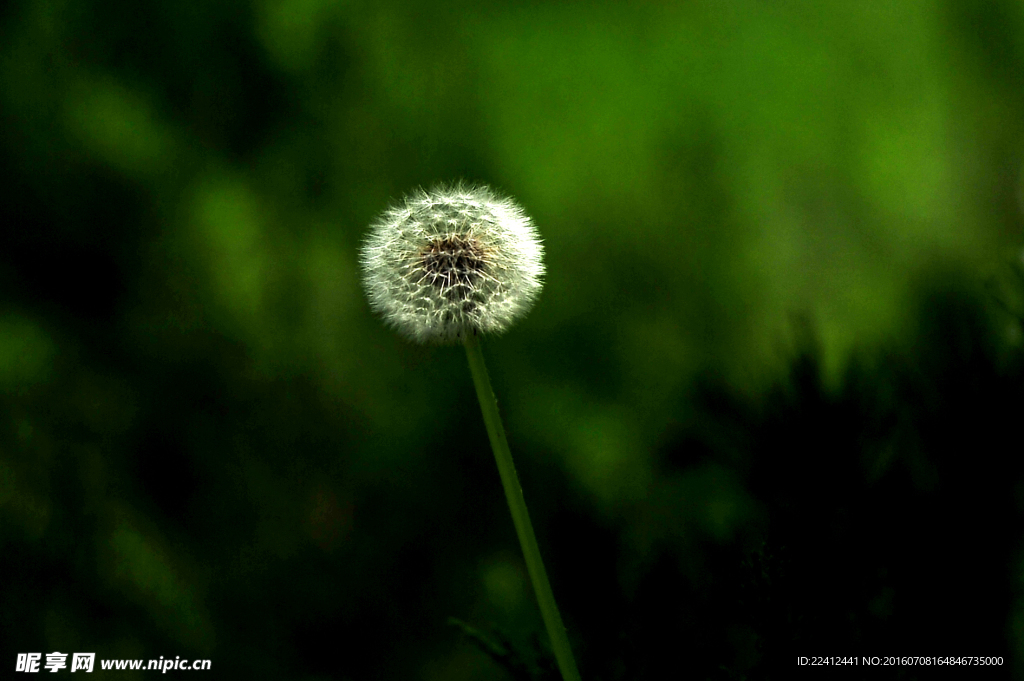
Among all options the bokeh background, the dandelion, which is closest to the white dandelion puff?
the dandelion

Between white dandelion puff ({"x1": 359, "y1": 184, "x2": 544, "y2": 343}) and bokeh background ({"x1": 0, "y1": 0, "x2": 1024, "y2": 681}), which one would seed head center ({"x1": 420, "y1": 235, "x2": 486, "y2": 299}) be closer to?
white dandelion puff ({"x1": 359, "y1": 184, "x2": 544, "y2": 343})

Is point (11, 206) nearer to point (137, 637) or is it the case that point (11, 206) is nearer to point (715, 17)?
point (137, 637)

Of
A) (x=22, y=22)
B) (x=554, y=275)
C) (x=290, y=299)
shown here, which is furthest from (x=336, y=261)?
(x=22, y=22)

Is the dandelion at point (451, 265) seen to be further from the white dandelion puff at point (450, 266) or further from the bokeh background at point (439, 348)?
the bokeh background at point (439, 348)

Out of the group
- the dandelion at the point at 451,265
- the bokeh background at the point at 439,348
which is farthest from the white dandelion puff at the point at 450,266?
the bokeh background at the point at 439,348

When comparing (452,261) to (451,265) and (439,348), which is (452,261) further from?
(439,348)

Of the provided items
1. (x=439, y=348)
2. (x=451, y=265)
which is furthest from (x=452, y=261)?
(x=439, y=348)
